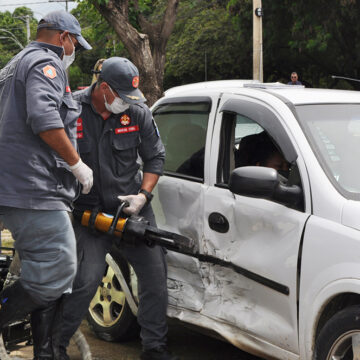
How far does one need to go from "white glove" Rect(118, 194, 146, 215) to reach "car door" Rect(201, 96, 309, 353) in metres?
0.38

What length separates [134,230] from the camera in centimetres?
399

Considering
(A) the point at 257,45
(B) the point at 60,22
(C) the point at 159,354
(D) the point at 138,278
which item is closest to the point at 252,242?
(D) the point at 138,278

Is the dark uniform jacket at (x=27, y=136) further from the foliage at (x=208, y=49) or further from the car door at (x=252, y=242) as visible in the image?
the foliage at (x=208, y=49)

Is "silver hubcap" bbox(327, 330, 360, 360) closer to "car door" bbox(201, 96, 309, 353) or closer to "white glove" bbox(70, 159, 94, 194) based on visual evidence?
"car door" bbox(201, 96, 309, 353)

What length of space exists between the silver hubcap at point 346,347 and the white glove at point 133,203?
57.2 inches

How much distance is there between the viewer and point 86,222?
4102 mm

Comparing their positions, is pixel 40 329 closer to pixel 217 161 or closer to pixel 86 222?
pixel 86 222

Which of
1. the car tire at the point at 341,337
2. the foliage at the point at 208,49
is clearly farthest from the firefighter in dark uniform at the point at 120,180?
the foliage at the point at 208,49

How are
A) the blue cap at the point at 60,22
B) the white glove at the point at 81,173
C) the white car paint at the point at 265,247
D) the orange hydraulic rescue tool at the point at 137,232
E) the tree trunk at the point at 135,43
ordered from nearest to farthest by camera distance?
the white car paint at the point at 265,247, the white glove at the point at 81,173, the blue cap at the point at 60,22, the orange hydraulic rescue tool at the point at 137,232, the tree trunk at the point at 135,43

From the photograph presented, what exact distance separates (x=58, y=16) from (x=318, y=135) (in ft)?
4.58

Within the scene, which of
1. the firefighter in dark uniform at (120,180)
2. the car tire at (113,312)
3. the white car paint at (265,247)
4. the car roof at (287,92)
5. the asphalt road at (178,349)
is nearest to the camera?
the white car paint at (265,247)

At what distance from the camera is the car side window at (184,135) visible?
4.23m

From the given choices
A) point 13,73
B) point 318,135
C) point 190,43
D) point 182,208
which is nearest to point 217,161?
point 182,208

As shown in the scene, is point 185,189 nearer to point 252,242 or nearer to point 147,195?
point 147,195
